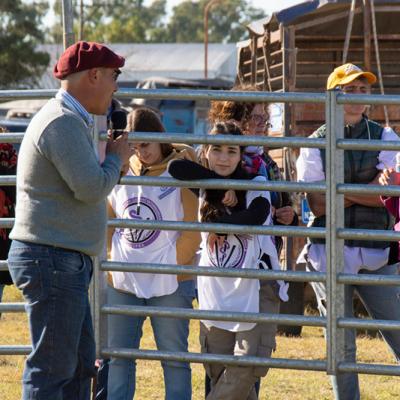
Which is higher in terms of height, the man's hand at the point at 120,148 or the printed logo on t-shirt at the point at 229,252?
the man's hand at the point at 120,148

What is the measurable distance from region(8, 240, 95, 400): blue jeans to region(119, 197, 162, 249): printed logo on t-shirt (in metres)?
1.29

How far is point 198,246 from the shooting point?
660 cm

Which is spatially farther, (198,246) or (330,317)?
(198,246)

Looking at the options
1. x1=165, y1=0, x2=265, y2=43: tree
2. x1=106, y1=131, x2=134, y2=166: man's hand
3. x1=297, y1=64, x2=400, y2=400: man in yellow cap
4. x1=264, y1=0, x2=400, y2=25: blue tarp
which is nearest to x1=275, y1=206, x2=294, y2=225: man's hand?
x1=297, y1=64, x2=400, y2=400: man in yellow cap

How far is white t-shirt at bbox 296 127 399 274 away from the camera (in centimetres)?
639

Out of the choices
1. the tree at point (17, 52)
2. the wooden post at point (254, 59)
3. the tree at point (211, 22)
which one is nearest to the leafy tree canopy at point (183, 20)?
the tree at point (211, 22)

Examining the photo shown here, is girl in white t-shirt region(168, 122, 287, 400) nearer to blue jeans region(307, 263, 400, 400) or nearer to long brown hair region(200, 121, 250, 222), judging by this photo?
long brown hair region(200, 121, 250, 222)

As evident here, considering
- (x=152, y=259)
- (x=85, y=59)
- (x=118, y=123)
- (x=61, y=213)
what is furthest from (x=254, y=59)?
(x=61, y=213)

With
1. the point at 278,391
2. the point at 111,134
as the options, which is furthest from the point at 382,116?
the point at 111,134

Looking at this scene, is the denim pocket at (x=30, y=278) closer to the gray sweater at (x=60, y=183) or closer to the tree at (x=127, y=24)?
the gray sweater at (x=60, y=183)

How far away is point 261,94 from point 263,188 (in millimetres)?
495

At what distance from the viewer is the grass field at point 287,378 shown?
25.2 ft

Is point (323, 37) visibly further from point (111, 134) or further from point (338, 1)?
point (111, 134)

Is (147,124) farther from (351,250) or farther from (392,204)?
(392,204)
